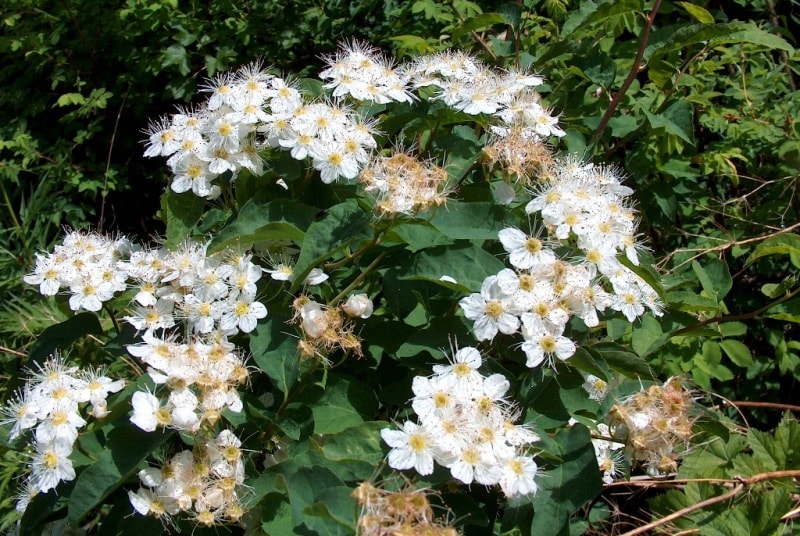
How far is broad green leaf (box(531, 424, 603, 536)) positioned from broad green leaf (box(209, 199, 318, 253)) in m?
0.56

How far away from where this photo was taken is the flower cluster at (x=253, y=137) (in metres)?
1.30

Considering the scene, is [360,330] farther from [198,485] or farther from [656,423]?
[656,423]

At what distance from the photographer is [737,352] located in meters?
2.14

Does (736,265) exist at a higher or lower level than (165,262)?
lower

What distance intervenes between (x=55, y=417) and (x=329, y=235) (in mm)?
515

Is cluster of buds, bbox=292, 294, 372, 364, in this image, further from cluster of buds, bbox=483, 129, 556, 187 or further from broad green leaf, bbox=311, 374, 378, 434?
cluster of buds, bbox=483, 129, 556, 187

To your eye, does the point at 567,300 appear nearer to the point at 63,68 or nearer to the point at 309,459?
the point at 309,459

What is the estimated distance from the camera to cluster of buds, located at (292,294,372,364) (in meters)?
1.20

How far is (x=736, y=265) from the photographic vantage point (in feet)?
8.55

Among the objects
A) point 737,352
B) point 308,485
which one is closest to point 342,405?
point 308,485

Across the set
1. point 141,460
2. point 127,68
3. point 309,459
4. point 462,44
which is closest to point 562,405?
point 309,459

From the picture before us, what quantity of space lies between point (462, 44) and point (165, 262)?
1254 millimetres

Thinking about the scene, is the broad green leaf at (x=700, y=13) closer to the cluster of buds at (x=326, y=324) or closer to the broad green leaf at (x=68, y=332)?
the cluster of buds at (x=326, y=324)

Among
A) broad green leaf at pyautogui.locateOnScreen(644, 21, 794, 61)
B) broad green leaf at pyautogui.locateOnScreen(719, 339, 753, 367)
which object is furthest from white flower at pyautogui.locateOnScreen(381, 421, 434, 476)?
broad green leaf at pyautogui.locateOnScreen(719, 339, 753, 367)
